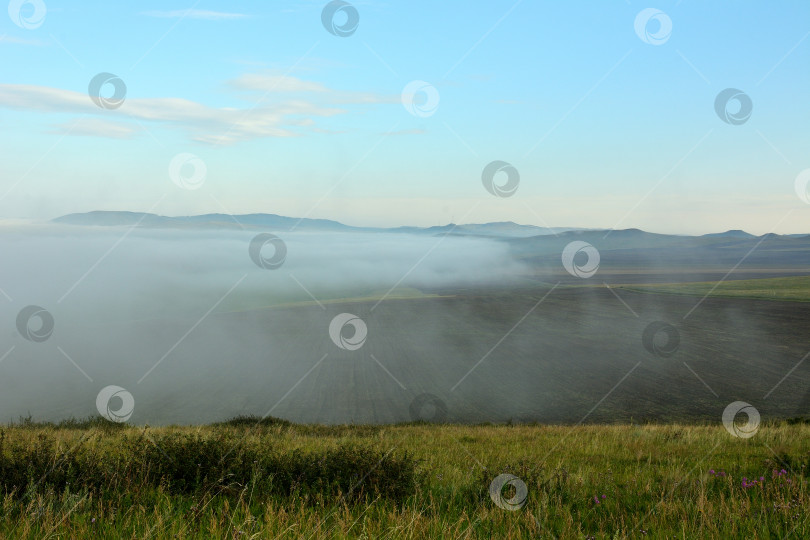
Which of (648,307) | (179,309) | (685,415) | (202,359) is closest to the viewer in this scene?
(685,415)

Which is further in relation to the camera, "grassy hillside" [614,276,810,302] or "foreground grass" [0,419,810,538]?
"grassy hillside" [614,276,810,302]

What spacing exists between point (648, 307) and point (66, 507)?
388ft

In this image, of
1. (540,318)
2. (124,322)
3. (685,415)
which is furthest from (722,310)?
(124,322)

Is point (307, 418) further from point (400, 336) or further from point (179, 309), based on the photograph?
point (179, 309)

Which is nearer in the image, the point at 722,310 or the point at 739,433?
the point at 739,433

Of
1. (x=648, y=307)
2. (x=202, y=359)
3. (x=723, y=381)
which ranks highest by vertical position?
(x=648, y=307)

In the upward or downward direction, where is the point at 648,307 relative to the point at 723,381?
upward

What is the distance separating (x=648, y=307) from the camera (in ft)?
374

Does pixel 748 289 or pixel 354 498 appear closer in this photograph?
pixel 354 498

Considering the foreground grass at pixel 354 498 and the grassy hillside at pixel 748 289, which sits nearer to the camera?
the foreground grass at pixel 354 498

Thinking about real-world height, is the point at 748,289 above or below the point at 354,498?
above

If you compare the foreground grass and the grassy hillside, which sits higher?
the grassy hillside

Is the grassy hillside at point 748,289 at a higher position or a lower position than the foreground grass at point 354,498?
higher

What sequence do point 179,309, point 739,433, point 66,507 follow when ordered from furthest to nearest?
point 179,309, point 739,433, point 66,507
